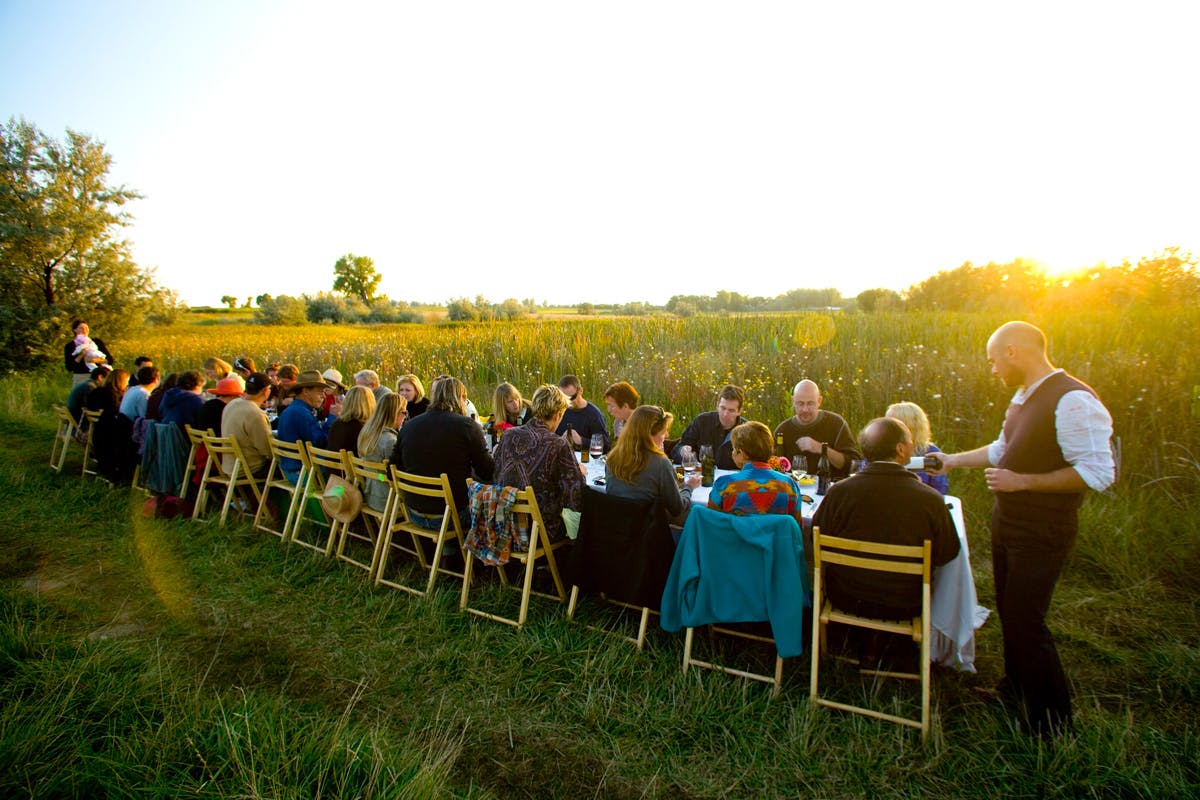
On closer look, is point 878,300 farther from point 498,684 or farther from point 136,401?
point 136,401

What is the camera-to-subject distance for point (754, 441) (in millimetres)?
3123

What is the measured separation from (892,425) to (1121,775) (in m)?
1.67

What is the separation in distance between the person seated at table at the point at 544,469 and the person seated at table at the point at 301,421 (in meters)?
2.42

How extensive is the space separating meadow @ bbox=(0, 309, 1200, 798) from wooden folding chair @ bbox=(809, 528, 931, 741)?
0.34 ft

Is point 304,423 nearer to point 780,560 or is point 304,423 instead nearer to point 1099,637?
point 780,560

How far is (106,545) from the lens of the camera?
5.12 meters

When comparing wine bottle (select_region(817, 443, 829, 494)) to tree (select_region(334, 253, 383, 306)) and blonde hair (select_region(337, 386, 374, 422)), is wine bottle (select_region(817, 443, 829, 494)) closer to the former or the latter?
blonde hair (select_region(337, 386, 374, 422))

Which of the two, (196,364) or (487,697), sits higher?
(196,364)

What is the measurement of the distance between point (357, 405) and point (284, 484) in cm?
123

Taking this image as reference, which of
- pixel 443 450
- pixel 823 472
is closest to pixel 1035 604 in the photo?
pixel 823 472

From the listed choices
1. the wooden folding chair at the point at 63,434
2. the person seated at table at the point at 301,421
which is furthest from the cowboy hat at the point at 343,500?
the wooden folding chair at the point at 63,434

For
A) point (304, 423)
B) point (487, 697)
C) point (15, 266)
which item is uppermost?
point (15, 266)

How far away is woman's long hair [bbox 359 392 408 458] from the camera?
4.55 meters

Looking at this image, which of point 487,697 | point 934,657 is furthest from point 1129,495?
point 487,697
